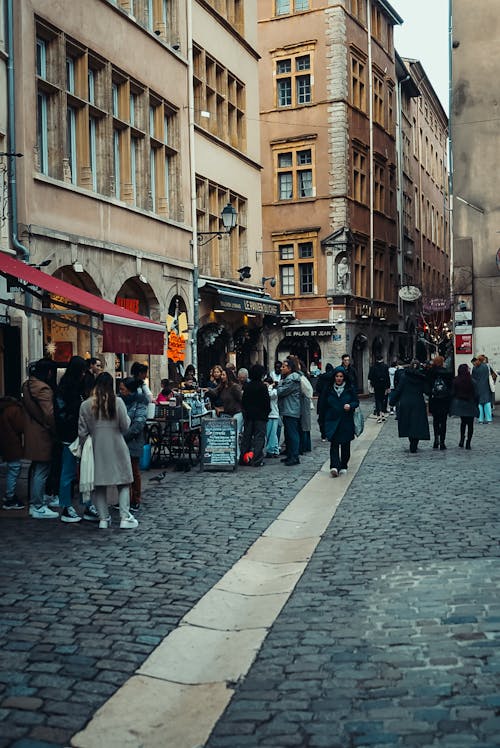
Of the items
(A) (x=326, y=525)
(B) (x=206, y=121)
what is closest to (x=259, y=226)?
(B) (x=206, y=121)

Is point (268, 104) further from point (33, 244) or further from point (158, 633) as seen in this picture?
point (158, 633)

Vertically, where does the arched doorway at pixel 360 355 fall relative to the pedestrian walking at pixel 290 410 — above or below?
above

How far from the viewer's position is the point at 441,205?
7444cm

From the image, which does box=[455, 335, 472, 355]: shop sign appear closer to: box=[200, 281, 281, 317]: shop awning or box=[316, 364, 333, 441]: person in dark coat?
box=[200, 281, 281, 317]: shop awning

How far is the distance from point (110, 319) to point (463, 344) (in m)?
23.1

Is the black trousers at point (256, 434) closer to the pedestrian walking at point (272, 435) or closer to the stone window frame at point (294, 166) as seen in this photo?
the pedestrian walking at point (272, 435)

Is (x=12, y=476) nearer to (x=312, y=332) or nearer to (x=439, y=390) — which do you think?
(x=439, y=390)

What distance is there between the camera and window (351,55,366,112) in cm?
4593

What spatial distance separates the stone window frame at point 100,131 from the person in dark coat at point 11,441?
7925 millimetres

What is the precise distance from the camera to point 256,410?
15406 mm

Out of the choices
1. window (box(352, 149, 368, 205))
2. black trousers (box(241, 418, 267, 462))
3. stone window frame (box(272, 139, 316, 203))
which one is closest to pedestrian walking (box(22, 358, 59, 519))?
black trousers (box(241, 418, 267, 462))

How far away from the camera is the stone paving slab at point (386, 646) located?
432 centimetres

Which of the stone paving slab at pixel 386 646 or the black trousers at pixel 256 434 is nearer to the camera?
the stone paving slab at pixel 386 646

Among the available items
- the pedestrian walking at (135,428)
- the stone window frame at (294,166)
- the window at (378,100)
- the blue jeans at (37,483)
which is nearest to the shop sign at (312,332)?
the stone window frame at (294,166)
